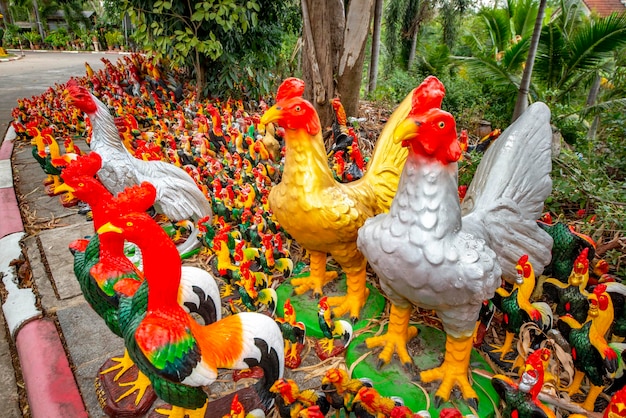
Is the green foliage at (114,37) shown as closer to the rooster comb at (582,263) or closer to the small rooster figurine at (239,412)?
the small rooster figurine at (239,412)

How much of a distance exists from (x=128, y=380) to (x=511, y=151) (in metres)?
2.28

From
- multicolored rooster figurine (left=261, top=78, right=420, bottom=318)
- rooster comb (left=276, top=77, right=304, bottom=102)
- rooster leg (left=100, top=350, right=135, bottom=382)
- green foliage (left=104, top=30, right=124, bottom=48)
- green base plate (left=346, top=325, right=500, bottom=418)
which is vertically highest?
green foliage (left=104, top=30, right=124, bottom=48)

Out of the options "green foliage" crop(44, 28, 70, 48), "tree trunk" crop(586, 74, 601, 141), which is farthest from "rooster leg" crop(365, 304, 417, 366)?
"green foliage" crop(44, 28, 70, 48)

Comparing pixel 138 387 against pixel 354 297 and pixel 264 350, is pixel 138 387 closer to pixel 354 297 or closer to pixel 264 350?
pixel 264 350

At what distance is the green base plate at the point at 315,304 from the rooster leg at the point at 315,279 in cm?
4

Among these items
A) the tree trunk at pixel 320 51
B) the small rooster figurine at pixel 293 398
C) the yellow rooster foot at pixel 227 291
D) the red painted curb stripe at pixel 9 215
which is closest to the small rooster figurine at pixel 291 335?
the small rooster figurine at pixel 293 398

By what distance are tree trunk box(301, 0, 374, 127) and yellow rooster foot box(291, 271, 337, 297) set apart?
2038mm

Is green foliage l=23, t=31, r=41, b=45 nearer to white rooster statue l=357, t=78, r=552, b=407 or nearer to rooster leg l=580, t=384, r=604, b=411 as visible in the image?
→ white rooster statue l=357, t=78, r=552, b=407

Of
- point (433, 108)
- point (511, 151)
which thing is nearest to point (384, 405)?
point (433, 108)

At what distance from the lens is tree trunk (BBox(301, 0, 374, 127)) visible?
3.65 m

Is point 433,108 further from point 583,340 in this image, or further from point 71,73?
point 71,73

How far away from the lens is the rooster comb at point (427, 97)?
152 centimetres

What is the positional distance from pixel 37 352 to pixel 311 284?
1.60 metres

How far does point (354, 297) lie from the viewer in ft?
7.70
